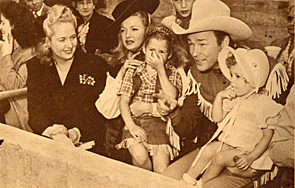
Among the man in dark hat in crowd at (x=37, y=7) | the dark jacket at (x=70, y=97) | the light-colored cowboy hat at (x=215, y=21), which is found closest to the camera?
the light-colored cowboy hat at (x=215, y=21)

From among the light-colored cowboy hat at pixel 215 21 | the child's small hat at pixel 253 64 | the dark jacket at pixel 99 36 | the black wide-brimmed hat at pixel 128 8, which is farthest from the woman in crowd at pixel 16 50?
the child's small hat at pixel 253 64

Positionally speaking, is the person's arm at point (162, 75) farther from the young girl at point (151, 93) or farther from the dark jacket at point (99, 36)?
the dark jacket at point (99, 36)

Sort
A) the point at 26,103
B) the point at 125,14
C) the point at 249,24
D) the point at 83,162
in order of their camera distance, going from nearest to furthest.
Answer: the point at 249,24 → the point at 125,14 → the point at 83,162 → the point at 26,103

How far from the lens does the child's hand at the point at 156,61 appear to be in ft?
11.6

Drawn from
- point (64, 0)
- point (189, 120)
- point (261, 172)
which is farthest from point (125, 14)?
point (261, 172)

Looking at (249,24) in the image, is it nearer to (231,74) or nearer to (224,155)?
(231,74)

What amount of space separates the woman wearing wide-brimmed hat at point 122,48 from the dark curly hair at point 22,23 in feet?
2.99

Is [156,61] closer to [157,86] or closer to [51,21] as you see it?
[157,86]

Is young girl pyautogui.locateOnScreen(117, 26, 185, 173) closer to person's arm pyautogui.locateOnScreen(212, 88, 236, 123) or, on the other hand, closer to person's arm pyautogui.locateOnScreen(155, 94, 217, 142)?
person's arm pyautogui.locateOnScreen(155, 94, 217, 142)

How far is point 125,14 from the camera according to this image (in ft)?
12.2

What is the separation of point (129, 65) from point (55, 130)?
106 centimetres

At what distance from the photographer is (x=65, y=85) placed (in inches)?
163

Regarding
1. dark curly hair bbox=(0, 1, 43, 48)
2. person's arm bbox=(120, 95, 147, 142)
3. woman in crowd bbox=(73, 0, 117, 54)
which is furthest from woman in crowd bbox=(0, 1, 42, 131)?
person's arm bbox=(120, 95, 147, 142)

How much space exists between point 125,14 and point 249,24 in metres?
1.11
